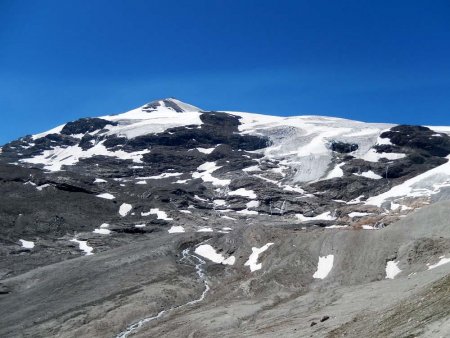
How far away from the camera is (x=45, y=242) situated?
95.1 meters

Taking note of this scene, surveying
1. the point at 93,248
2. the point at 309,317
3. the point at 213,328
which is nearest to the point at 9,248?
the point at 93,248

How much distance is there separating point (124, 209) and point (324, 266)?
73780 millimetres

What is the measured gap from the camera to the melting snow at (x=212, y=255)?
237 ft

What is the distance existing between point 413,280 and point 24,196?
9855 cm

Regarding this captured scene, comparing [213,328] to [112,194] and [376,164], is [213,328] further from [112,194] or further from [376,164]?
[376,164]

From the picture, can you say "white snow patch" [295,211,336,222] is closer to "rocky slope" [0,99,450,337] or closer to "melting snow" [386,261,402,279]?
"rocky slope" [0,99,450,337]

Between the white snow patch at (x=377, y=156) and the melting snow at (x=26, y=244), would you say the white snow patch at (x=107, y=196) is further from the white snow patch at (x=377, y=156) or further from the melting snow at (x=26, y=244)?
the white snow patch at (x=377, y=156)

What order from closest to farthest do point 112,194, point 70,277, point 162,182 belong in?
point 70,277 < point 112,194 < point 162,182

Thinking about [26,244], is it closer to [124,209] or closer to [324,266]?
[124,209]

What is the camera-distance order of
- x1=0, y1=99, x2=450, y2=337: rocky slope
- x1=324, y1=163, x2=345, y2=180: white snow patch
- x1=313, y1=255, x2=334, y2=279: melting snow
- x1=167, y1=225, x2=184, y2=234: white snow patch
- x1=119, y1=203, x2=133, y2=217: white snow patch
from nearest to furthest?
x1=0, y1=99, x2=450, y2=337: rocky slope
x1=313, y1=255, x2=334, y2=279: melting snow
x1=167, y1=225, x2=184, y2=234: white snow patch
x1=119, y1=203, x2=133, y2=217: white snow patch
x1=324, y1=163, x2=345, y2=180: white snow patch

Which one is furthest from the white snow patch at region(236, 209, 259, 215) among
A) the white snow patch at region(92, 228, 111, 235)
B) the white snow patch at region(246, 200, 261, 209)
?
the white snow patch at region(92, 228, 111, 235)

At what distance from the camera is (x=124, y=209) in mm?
124125

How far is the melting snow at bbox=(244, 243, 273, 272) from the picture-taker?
65.7 meters

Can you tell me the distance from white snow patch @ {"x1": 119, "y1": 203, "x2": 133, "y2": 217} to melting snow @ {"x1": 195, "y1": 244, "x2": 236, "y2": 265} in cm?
4517
